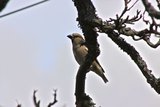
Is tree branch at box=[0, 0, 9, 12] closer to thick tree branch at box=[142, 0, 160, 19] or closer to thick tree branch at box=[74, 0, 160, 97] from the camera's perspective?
thick tree branch at box=[142, 0, 160, 19]

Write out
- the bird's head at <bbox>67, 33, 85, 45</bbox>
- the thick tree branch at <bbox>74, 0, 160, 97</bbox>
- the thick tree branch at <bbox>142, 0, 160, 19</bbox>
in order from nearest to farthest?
the thick tree branch at <bbox>142, 0, 160, 19</bbox>, the thick tree branch at <bbox>74, 0, 160, 97</bbox>, the bird's head at <bbox>67, 33, 85, 45</bbox>

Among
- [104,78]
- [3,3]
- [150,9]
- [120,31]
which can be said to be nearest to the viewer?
[150,9]

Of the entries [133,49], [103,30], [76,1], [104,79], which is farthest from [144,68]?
[104,79]

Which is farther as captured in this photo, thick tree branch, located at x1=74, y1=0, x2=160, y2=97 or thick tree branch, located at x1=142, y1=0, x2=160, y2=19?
thick tree branch, located at x1=74, y1=0, x2=160, y2=97

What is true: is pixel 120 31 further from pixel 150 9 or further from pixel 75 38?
pixel 75 38

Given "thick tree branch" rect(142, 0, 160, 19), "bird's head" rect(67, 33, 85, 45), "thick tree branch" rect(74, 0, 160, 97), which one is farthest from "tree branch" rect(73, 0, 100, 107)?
"bird's head" rect(67, 33, 85, 45)

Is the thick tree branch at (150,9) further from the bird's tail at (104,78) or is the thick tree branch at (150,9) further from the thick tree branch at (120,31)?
the bird's tail at (104,78)

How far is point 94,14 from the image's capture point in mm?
4902

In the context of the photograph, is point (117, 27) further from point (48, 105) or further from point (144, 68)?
point (48, 105)

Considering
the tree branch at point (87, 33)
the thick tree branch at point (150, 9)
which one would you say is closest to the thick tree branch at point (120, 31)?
the tree branch at point (87, 33)

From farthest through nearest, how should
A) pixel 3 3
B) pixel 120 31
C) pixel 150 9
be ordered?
pixel 120 31 → pixel 3 3 → pixel 150 9

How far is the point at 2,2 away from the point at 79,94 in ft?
7.49

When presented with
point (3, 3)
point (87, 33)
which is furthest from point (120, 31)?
point (3, 3)

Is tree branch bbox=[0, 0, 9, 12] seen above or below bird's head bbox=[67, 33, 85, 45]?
below
